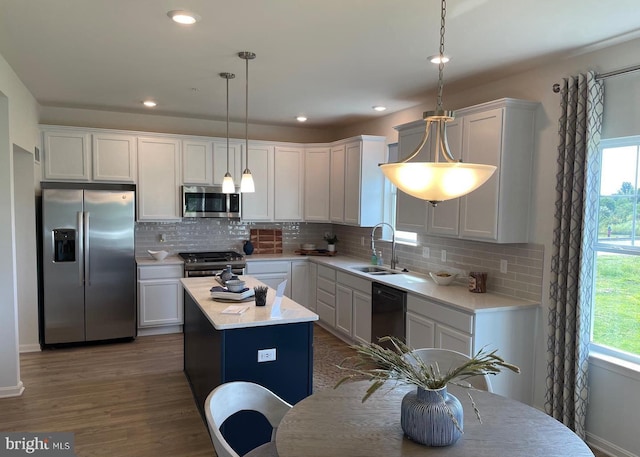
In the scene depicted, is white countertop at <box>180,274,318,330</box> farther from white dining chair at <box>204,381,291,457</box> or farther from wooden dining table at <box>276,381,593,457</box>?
wooden dining table at <box>276,381,593,457</box>

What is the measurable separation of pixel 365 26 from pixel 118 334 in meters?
4.27

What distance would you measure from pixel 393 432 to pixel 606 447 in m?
2.18

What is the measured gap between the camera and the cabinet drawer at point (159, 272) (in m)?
5.29

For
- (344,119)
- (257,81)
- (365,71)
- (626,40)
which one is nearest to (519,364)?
(626,40)

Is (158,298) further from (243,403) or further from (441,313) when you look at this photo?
(243,403)

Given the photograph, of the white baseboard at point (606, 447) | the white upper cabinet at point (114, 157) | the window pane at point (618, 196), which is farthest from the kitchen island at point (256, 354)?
the white upper cabinet at point (114, 157)

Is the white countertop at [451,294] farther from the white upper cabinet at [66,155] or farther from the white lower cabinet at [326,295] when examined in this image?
the white upper cabinet at [66,155]

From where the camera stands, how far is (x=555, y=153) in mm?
3336

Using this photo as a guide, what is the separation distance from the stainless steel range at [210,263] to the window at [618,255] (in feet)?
12.5

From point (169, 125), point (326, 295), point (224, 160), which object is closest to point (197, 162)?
point (224, 160)

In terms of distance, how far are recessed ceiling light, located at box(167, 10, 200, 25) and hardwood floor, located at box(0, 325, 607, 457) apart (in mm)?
2682

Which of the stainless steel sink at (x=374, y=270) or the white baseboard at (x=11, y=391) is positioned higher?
the stainless steel sink at (x=374, y=270)

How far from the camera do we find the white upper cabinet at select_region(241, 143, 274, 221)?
603 cm

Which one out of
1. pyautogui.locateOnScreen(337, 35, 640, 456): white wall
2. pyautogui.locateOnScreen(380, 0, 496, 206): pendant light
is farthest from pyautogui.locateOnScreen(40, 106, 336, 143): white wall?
pyautogui.locateOnScreen(380, 0, 496, 206): pendant light
